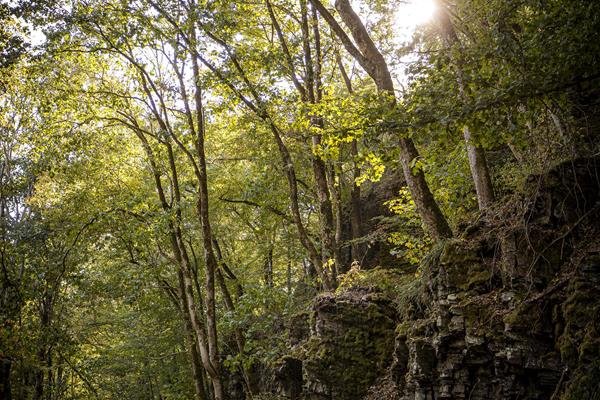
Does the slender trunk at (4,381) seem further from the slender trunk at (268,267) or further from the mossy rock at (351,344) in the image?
the slender trunk at (268,267)

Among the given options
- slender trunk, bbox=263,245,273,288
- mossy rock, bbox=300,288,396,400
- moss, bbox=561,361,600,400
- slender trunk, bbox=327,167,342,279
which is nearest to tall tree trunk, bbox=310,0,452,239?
mossy rock, bbox=300,288,396,400

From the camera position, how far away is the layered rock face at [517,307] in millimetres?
5195

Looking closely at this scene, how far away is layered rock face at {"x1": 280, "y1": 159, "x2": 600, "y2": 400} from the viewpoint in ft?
17.0

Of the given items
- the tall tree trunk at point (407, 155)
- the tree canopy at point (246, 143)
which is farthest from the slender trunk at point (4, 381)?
the tall tree trunk at point (407, 155)

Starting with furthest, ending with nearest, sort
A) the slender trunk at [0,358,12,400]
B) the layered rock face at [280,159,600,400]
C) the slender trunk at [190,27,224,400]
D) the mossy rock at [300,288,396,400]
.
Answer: the slender trunk at [0,358,12,400] < the slender trunk at [190,27,224,400] < the mossy rock at [300,288,396,400] < the layered rock face at [280,159,600,400]

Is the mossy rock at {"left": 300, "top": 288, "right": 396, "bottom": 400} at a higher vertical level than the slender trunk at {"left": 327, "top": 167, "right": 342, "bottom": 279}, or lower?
lower

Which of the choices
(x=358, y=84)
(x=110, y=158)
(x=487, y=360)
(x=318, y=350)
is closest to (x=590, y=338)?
(x=487, y=360)

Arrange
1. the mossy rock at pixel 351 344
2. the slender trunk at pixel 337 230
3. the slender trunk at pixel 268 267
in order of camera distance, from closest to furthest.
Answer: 1. the mossy rock at pixel 351 344
2. the slender trunk at pixel 337 230
3. the slender trunk at pixel 268 267

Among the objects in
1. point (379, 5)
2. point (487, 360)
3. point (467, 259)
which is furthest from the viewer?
point (379, 5)

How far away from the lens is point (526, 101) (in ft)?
18.5

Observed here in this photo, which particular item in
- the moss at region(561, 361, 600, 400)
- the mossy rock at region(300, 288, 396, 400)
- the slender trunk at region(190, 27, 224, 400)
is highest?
the slender trunk at region(190, 27, 224, 400)

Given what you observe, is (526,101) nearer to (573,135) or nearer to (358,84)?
(573,135)

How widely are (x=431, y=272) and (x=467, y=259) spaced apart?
827 mm

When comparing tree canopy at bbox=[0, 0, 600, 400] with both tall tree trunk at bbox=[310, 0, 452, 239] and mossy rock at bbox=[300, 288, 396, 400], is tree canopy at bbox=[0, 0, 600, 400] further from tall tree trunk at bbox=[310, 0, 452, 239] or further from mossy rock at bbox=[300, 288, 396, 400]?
mossy rock at bbox=[300, 288, 396, 400]
